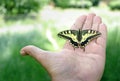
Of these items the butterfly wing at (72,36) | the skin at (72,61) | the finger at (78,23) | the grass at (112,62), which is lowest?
the grass at (112,62)

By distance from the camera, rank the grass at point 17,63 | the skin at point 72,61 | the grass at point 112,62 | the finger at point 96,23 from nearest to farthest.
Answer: the skin at point 72,61 → the finger at point 96,23 → the grass at point 17,63 → the grass at point 112,62

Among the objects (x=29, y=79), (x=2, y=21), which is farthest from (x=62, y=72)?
(x=2, y=21)

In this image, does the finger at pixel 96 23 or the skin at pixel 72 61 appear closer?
the skin at pixel 72 61

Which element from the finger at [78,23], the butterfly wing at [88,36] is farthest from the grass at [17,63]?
the butterfly wing at [88,36]

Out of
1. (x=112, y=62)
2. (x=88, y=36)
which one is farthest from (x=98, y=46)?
(x=112, y=62)

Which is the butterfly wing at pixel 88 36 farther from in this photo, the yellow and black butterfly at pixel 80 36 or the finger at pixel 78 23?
the finger at pixel 78 23

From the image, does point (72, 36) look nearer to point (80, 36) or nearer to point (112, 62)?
point (80, 36)

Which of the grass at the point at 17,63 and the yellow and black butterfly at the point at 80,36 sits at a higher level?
the yellow and black butterfly at the point at 80,36
